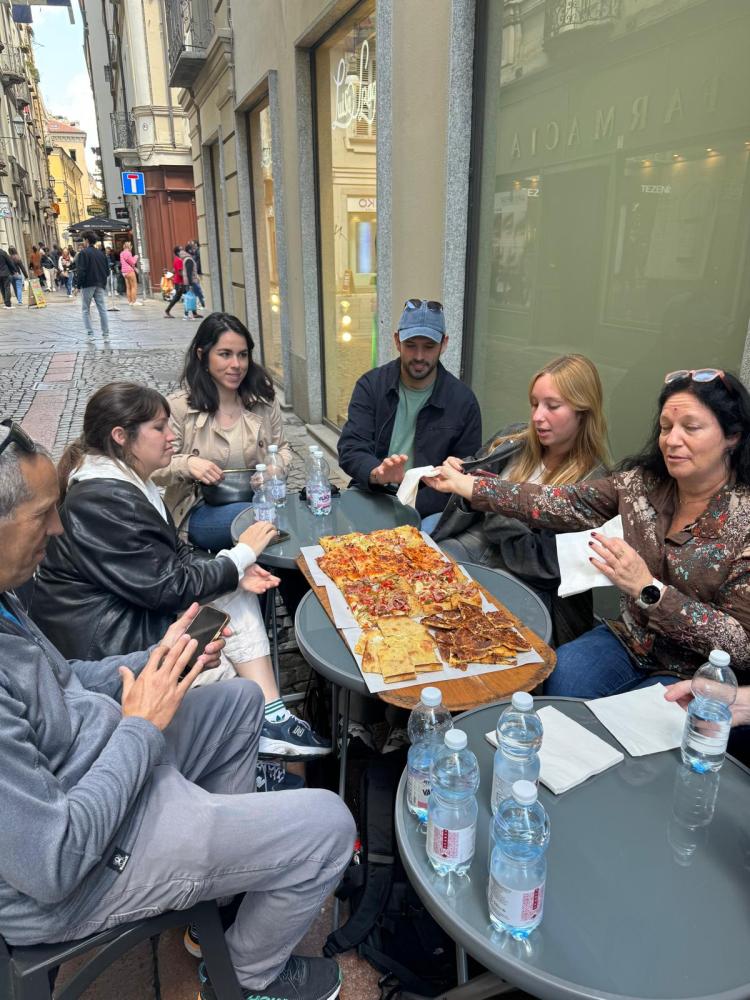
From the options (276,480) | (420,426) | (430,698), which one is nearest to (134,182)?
(420,426)

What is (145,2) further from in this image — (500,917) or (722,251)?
(500,917)

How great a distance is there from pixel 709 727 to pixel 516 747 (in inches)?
19.5

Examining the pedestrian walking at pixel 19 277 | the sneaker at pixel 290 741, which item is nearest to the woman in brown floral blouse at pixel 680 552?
the sneaker at pixel 290 741

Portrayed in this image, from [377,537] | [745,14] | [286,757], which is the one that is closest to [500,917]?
[286,757]

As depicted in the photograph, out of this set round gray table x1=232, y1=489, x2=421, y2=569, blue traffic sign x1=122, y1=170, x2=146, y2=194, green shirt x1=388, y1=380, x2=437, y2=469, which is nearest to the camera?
round gray table x1=232, y1=489, x2=421, y2=569

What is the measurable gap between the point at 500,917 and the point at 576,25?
4.08 meters

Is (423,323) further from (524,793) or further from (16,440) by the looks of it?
(524,793)

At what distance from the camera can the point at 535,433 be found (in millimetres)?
3010

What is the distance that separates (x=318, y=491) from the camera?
3301mm

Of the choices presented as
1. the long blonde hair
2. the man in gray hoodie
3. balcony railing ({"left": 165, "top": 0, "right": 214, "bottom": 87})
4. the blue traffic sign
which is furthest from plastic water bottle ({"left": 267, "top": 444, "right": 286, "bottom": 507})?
the blue traffic sign

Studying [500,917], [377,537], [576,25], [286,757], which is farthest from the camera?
[576,25]

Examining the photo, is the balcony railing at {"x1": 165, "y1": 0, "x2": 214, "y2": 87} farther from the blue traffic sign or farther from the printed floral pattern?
the printed floral pattern

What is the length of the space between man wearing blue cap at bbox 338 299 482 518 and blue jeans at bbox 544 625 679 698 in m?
1.38

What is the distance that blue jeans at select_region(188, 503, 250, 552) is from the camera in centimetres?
356
